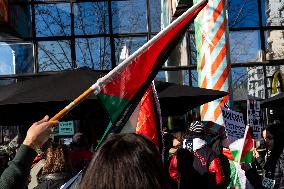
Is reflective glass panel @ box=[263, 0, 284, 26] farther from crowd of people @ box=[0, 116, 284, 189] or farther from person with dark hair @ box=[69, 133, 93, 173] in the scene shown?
person with dark hair @ box=[69, 133, 93, 173]

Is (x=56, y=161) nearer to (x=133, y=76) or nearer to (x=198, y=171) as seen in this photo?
(x=133, y=76)

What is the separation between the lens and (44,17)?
12.3 m

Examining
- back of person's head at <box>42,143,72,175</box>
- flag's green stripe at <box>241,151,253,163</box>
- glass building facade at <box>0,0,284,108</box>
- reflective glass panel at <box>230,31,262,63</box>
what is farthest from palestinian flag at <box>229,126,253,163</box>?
reflective glass panel at <box>230,31,262,63</box>

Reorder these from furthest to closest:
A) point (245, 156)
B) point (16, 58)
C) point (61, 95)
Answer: point (16, 58) < point (245, 156) < point (61, 95)

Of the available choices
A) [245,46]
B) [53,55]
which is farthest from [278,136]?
[53,55]

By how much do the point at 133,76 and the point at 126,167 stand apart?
1396 millimetres

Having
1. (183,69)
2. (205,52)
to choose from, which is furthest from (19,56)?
(205,52)

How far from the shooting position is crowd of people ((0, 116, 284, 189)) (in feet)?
6.04

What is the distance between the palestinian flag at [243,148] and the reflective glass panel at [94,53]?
22.2 ft

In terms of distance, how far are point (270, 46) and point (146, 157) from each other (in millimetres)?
11140

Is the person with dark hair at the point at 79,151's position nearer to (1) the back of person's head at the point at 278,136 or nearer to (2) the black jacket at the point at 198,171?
(2) the black jacket at the point at 198,171

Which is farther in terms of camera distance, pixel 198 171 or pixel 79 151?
pixel 79 151

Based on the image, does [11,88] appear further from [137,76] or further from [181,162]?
[137,76]

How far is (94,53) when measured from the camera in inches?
484
